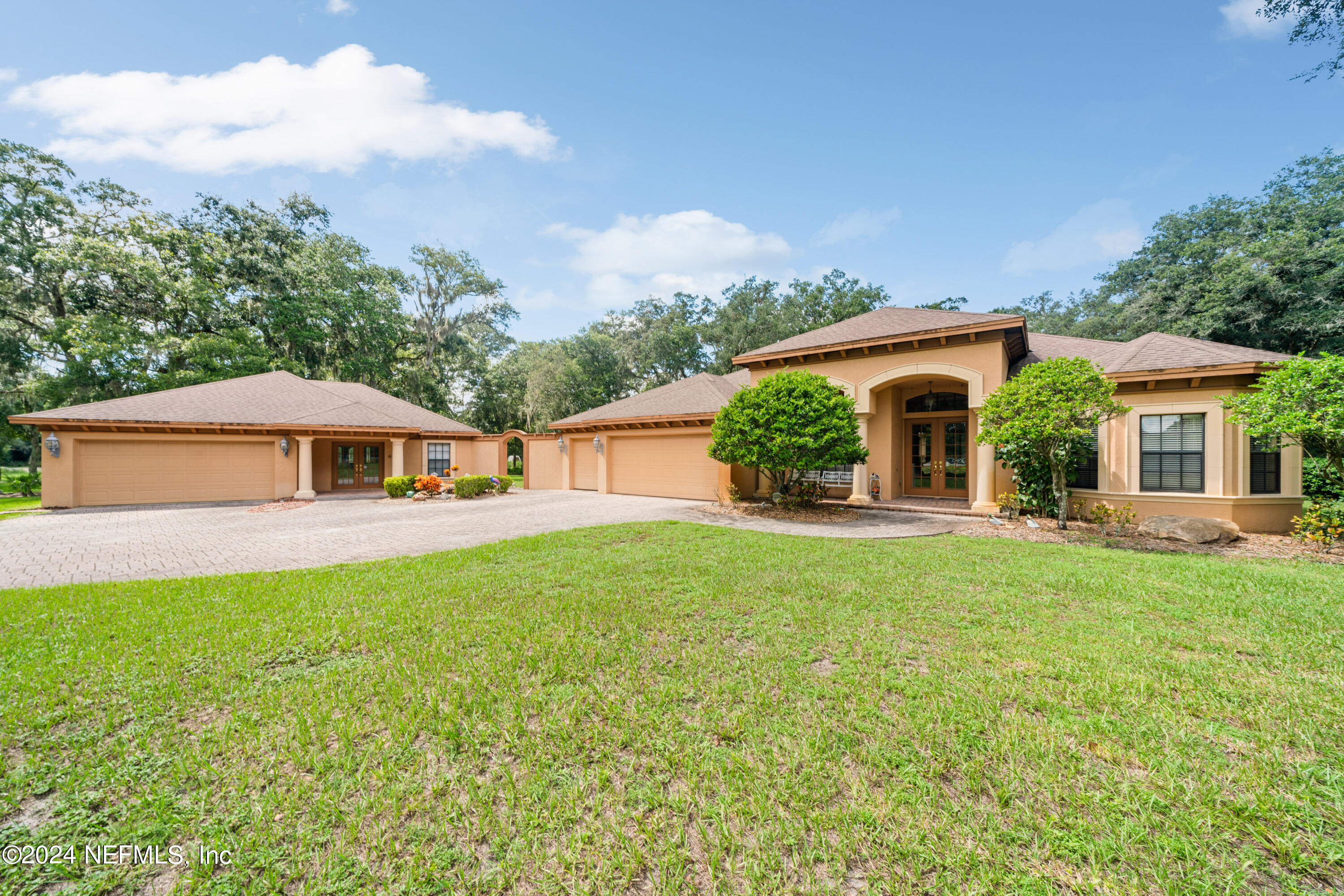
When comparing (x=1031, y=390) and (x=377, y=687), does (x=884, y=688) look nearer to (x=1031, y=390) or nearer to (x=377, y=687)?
(x=377, y=687)

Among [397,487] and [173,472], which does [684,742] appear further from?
[173,472]

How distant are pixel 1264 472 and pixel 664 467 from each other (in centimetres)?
1338

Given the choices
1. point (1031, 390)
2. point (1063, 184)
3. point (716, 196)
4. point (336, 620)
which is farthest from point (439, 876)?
point (1063, 184)

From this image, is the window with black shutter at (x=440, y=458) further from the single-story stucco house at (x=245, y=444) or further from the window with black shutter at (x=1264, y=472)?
the window with black shutter at (x=1264, y=472)

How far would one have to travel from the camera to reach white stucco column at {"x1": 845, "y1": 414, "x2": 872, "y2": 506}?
483 inches

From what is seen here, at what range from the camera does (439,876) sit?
177 cm

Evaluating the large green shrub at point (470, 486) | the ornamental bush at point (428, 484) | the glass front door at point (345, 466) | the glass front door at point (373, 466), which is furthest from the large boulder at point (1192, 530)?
the glass front door at point (345, 466)

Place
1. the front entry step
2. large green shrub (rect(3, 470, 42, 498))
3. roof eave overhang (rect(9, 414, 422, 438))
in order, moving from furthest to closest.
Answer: large green shrub (rect(3, 470, 42, 498)), roof eave overhang (rect(9, 414, 422, 438)), the front entry step

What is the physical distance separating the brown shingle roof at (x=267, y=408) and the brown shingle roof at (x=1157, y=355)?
19.9 m

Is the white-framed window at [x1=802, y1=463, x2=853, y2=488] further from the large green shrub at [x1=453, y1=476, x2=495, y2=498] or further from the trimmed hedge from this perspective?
the trimmed hedge

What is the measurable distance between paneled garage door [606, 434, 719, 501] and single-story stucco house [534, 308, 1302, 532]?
46mm

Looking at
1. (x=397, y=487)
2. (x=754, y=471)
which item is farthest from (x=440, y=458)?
(x=754, y=471)

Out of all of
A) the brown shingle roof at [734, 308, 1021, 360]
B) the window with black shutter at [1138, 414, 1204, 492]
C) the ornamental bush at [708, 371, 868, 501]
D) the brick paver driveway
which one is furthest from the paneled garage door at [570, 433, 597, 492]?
the window with black shutter at [1138, 414, 1204, 492]

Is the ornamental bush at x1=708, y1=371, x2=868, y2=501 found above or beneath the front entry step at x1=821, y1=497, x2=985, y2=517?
above
